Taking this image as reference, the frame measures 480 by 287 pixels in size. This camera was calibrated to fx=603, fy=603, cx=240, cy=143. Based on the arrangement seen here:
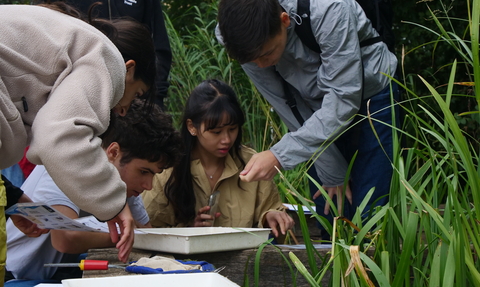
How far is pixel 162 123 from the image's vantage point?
97.7 inches

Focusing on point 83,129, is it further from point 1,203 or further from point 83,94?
point 1,203

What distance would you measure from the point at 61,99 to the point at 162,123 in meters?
1.19

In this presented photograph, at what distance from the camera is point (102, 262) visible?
1619 mm

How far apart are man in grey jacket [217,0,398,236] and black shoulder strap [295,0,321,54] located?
1cm

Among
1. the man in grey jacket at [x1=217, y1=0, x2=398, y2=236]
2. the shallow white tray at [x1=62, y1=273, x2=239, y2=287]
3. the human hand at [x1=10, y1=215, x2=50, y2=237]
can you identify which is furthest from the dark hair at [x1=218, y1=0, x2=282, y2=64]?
the shallow white tray at [x1=62, y1=273, x2=239, y2=287]

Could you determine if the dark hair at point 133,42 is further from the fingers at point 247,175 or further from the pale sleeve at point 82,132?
the fingers at point 247,175

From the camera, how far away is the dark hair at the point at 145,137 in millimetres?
2326

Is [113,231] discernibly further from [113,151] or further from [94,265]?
[113,151]

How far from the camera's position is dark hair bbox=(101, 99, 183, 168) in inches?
91.6

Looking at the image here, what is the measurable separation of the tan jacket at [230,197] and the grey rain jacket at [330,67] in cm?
52

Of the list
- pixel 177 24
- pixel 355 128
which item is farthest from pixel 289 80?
pixel 177 24

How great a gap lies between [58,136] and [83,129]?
2.2 inches

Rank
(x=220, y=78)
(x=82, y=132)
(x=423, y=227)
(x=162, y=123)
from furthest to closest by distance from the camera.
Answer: (x=220, y=78) < (x=162, y=123) < (x=423, y=227) < (x=82, y=132)

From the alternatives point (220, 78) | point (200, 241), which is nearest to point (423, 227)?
point (200, 241)
